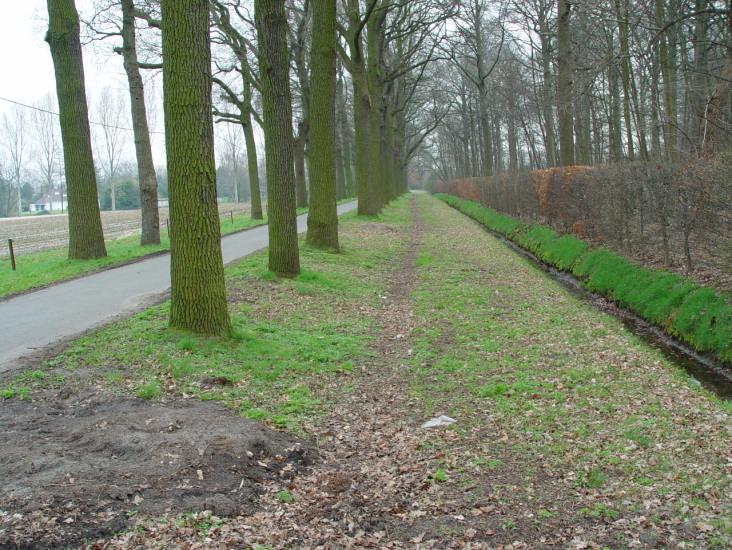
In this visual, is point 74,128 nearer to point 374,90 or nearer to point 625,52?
point 625,52

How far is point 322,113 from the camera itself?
1505cm

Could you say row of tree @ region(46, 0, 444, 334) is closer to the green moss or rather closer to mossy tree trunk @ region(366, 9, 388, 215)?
mossy tree trunk @ region(366, 9, 388, 215)

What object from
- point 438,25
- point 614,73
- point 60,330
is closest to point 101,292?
point 60,330

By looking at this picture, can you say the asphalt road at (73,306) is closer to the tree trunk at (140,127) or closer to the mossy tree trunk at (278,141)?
the mossy tree trunk at (278,141)

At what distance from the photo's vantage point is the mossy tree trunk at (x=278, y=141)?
11891 millimetres

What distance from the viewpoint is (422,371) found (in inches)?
314

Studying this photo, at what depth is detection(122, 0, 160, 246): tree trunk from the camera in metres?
18.0

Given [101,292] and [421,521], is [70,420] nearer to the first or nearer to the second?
[421,521]

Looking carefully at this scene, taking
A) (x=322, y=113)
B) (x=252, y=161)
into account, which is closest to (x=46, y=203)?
(x=252, y=161)

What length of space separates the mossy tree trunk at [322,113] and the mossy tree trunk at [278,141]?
110 inches

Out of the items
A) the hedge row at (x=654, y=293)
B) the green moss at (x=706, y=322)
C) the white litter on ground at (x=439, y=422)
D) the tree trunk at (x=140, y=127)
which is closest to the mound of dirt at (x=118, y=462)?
the white litter on ground at (x=439, y=422)

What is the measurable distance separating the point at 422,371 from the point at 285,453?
9.65 feet

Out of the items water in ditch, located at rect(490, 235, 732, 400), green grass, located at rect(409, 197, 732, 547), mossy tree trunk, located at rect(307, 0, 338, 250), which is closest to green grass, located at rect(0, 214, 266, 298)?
mossy tree trunk, located at rect(307, 0, 338, 250)

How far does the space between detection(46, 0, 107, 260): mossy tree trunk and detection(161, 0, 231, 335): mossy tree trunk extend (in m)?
8.54
